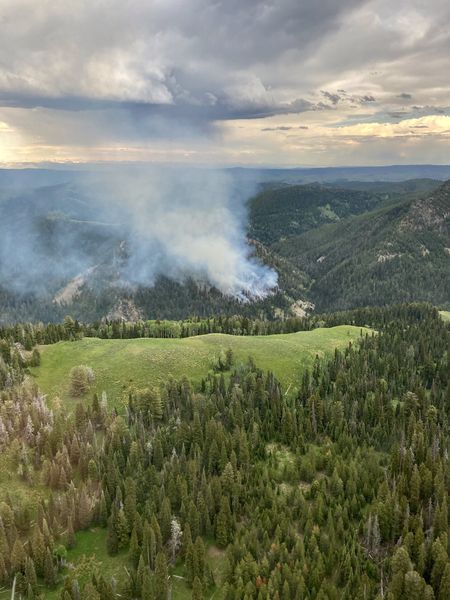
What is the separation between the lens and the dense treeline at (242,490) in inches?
3671

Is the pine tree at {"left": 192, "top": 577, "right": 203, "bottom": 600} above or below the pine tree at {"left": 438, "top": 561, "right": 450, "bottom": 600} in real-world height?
below

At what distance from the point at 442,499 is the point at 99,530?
257ft

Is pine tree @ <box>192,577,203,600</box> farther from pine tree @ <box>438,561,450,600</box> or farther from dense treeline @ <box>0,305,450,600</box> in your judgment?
pine tree @ <box>438,561,450,600</box>

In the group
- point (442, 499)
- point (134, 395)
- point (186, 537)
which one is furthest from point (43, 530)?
point (442, 499)

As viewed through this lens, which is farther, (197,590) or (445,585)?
(197,590)

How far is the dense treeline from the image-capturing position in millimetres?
93250

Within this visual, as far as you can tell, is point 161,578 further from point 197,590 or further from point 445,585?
point 445,585

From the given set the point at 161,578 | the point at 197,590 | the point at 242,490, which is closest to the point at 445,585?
the point at 197,590

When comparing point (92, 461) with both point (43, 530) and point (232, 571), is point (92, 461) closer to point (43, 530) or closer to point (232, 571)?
point (43, 530)

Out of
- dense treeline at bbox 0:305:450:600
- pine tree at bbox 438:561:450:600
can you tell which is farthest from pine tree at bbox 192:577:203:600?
pine tree at bbox 438:561:450:600

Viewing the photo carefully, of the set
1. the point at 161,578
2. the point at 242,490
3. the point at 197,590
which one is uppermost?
the point at 242,490

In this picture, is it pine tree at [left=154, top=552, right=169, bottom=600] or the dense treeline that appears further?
the dense treeline

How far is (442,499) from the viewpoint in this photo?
356 feet

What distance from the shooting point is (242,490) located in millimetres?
119312
